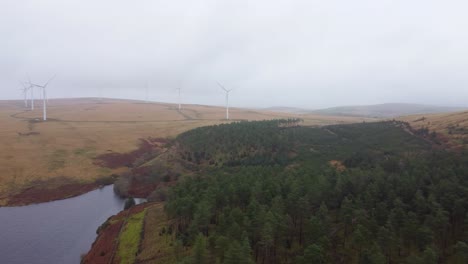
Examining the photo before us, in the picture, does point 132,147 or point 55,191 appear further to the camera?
point 132,147

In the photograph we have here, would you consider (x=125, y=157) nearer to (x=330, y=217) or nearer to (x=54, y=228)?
(x=54, y=228)

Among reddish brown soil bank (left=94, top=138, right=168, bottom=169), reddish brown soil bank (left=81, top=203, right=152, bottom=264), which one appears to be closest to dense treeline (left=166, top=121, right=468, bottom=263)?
reddish brown soil bank (left=81, top=203, right=152, bottom=264)

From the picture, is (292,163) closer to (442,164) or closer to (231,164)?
(231,164)

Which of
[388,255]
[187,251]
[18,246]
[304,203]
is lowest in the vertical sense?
[18,246]

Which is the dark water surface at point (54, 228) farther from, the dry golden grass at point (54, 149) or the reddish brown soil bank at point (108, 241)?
the dry golden grass at point (54, 149)

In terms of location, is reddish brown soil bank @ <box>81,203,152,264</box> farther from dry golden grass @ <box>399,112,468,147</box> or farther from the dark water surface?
dry golden grass @ <box>399,112,468,147</box>

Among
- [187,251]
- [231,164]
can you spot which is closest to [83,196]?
[231,164]

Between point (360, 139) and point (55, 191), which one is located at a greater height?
point (360, 139)
